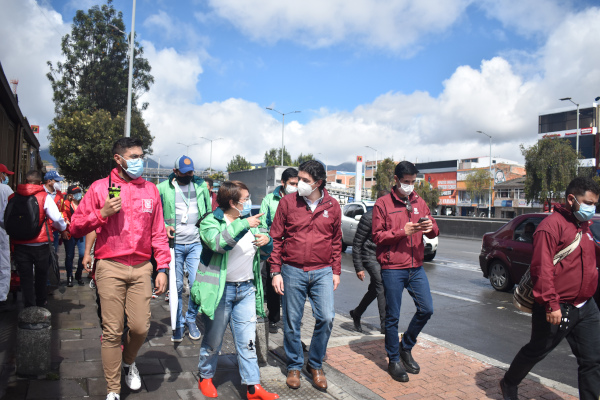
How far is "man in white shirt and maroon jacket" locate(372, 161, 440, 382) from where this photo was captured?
14.6 ft

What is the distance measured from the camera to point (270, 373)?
176 inches

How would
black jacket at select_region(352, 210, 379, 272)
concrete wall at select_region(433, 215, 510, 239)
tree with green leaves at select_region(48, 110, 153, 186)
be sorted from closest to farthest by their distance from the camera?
black jacket at select_region(352, 210, 379, 272) < concrete wall at select_region(433, 215, 510, 239) < tree with green leaves at select_region(48, 110, 153, 186)

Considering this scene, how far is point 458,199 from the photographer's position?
7825 centimetres

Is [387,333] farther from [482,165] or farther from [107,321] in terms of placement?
→ [482,165]

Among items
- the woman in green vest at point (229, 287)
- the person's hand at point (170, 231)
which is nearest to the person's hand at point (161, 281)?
the woman in green vest at point (229, 287)

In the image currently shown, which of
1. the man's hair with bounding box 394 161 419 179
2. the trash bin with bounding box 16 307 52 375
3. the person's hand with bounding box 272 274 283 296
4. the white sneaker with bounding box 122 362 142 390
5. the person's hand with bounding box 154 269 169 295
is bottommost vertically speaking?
the white sneaker with bounding box 122 362 142 390

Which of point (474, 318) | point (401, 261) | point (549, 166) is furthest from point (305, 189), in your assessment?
point (549, 166)

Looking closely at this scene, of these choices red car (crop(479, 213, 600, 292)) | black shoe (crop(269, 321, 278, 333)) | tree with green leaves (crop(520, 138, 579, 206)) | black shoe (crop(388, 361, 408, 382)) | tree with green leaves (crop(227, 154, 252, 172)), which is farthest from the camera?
tree with green leaves (crop(227, 154, 252, 172))

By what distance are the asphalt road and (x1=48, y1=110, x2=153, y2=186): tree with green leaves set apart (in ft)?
69.0

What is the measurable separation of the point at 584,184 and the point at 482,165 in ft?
280

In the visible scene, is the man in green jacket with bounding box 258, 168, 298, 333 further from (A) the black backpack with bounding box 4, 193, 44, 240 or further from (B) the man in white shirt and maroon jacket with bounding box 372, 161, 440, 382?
(A) the black backpack with bounding box 4, 193, 44, 240

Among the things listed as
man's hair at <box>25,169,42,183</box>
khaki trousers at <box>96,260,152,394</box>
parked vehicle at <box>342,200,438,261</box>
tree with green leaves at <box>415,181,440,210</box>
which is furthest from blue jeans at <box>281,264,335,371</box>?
tree with green leaves at <box>415,181,440,210</box>

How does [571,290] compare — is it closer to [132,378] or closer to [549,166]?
[132,378]

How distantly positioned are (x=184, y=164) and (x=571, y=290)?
13.0ft
